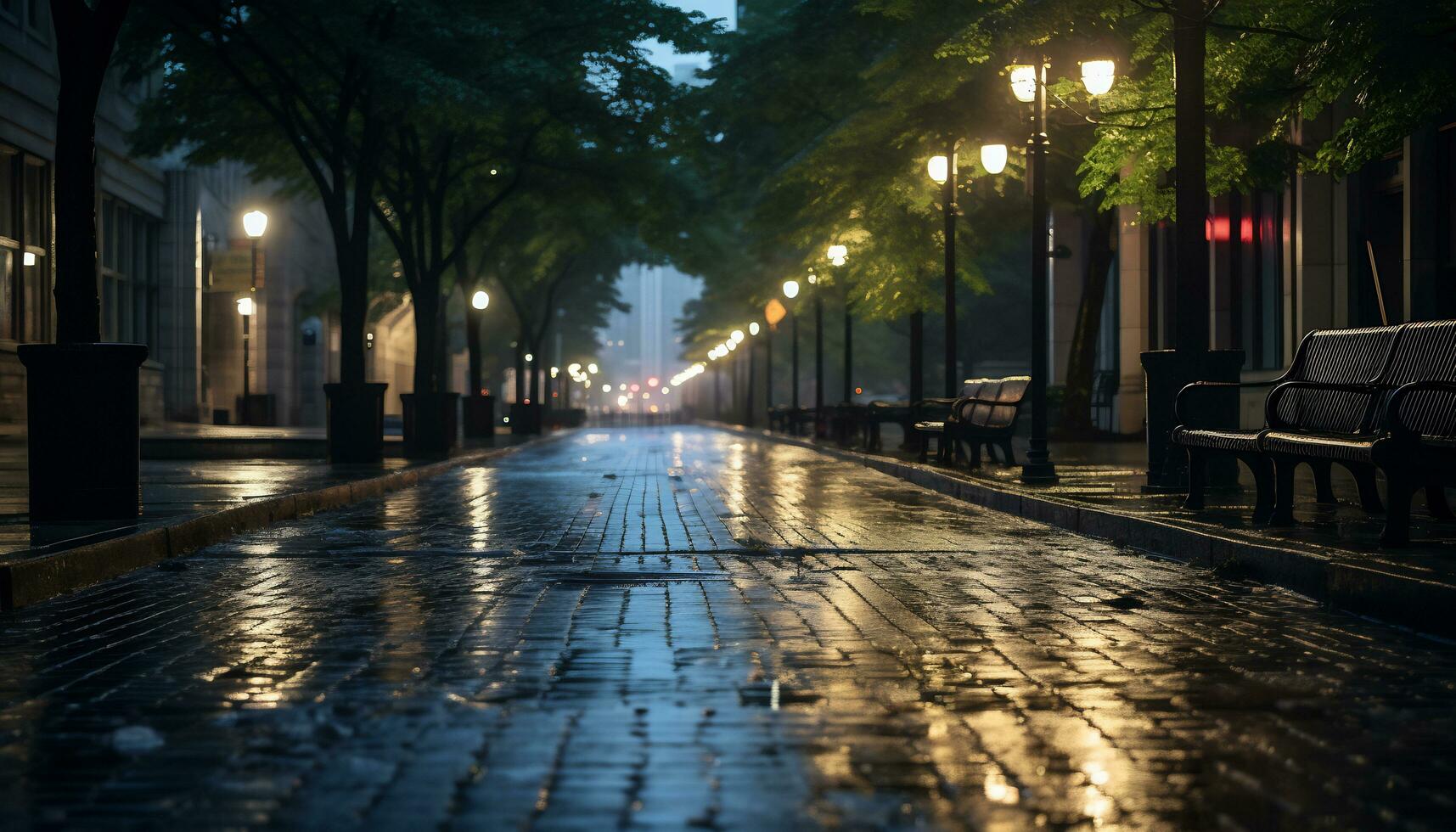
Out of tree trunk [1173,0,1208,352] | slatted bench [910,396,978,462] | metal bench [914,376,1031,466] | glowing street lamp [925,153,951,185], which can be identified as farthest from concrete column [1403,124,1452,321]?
Result: tree trunk [1173,0,1208,352]

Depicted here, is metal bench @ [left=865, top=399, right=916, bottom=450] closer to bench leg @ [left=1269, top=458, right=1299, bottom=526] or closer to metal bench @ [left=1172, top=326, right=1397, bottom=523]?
metal bench @ [left=1172, top=326, right=1397, bottom=523]

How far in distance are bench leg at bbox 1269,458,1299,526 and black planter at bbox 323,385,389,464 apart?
15.8m

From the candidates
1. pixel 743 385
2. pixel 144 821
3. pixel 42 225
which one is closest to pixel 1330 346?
pixel 144 821

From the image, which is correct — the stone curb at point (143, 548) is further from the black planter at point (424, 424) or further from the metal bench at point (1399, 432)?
the black planter at point (424, 424)

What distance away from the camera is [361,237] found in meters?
25.6

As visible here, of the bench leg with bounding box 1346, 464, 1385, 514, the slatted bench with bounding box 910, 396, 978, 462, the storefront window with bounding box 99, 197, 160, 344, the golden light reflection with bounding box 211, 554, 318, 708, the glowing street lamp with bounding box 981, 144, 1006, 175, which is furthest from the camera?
the storefront window with bounding box 99, 197, 160, 344

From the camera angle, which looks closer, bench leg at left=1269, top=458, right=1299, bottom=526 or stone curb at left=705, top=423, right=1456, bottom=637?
stone curb at left=705, top=423, right=1456, bottom=637

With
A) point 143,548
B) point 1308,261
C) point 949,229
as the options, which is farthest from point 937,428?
point 143,548

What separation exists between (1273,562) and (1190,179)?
20.0 feet

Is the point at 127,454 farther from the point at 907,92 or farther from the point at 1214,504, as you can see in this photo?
the point at 907,92

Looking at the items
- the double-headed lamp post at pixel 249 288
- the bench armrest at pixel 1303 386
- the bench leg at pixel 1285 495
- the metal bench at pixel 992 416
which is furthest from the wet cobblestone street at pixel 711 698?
the double-headed lamp post at pixel 249 288

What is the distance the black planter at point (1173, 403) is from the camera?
14.9 meters

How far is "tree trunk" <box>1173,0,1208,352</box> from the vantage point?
15.0 meters

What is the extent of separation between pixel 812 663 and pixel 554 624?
1631 mm
